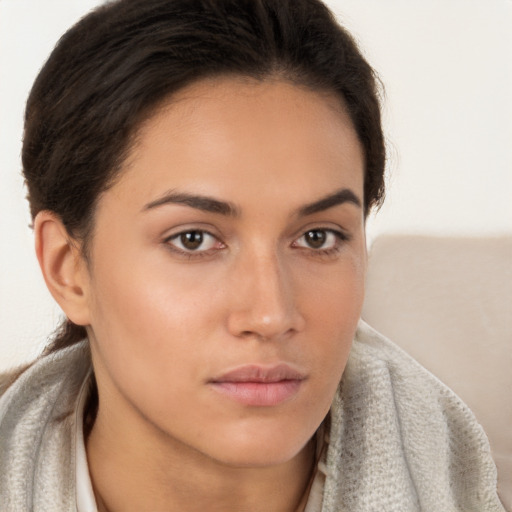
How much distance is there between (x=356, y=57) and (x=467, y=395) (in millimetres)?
944

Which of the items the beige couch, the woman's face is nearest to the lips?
the woman's face

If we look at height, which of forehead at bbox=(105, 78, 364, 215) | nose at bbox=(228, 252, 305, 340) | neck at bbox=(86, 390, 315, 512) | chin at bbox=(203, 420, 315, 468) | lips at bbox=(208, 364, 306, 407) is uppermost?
forehead at bbox=(105, 78, 364, 215)

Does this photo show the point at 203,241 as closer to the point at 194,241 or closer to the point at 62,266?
the point at 194,241

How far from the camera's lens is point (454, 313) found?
205 centimetres

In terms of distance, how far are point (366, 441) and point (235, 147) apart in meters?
0.54

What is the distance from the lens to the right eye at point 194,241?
3.75 feet

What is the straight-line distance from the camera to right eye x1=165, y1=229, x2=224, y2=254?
1.14 m

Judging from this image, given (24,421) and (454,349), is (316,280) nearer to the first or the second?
(24,421)

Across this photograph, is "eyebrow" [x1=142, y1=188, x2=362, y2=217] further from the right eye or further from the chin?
the chin


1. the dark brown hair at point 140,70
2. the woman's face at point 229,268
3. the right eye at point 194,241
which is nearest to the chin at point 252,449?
the woman's face at point 229,268

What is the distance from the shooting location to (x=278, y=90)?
1173 millimetres

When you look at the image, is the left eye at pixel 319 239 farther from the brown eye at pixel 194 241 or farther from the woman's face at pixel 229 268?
the brown eye at pixel 194 241

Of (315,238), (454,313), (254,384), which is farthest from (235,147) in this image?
(454,313)

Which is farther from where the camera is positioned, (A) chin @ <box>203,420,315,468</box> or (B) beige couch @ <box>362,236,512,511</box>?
(B) beige couch @ <box>362,236,512,511</box>
